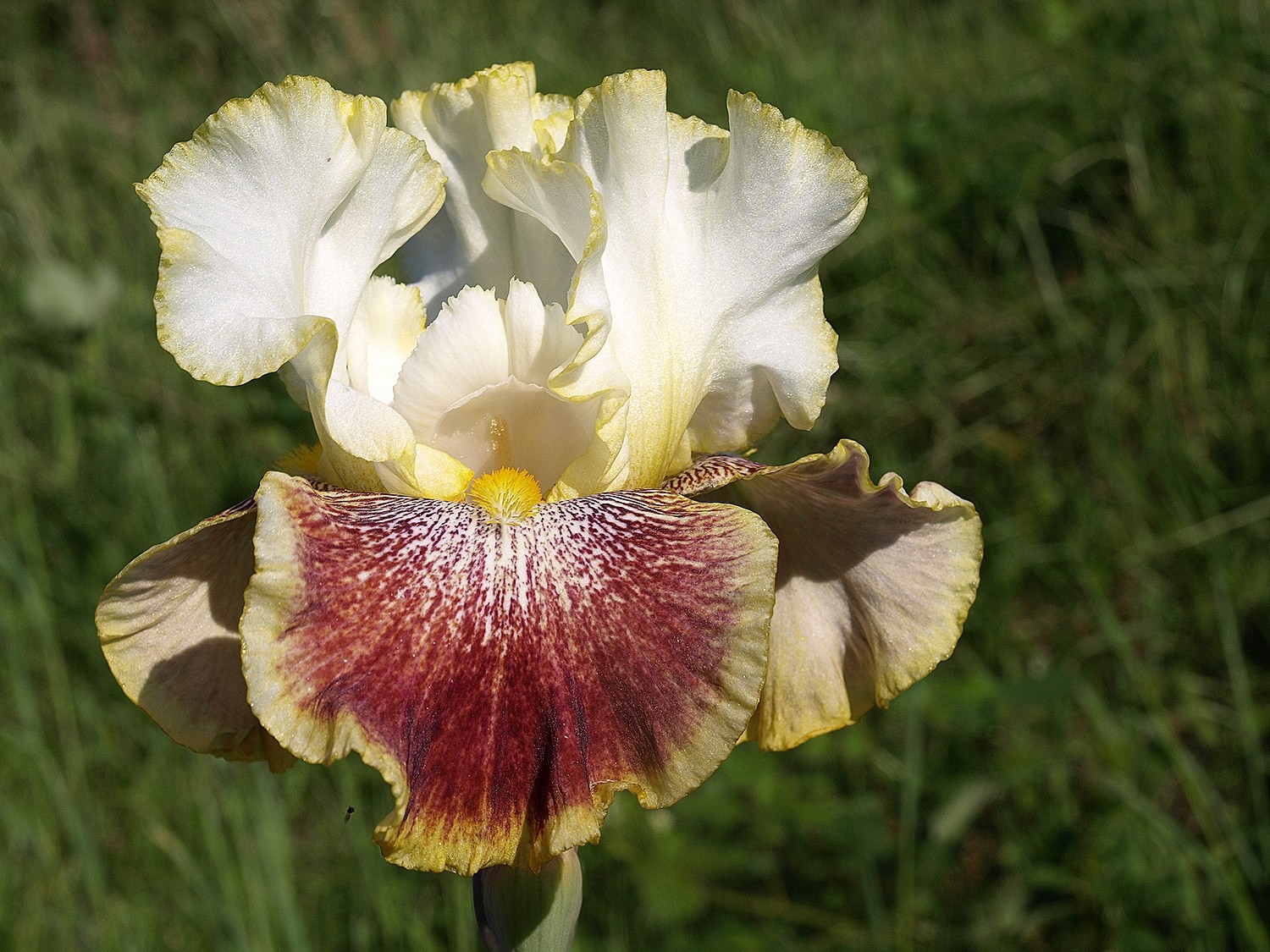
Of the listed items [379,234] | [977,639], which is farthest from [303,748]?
[977,639]

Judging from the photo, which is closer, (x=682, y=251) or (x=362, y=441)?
(x=362, y=441)

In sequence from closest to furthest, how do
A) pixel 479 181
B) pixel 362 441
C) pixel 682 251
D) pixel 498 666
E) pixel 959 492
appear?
1. pixel 498 666
2. pixel 362 441
3. pixel 682 251
4. pixel 479 181
5. pixel 959 492

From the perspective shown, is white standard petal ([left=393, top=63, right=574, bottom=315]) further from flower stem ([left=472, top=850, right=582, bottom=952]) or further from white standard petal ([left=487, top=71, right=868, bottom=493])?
flower stem ([left=472, top=850, right=582, bottom=952])

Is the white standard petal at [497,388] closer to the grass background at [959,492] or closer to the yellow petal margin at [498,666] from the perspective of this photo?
the yellow petal margin at [498,666]

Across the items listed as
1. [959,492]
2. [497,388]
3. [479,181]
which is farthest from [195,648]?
[959,492]

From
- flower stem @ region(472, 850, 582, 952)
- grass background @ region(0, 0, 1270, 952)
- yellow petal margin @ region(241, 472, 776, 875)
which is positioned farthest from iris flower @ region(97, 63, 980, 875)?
grass background @ region(0, 0, 1270, 952)

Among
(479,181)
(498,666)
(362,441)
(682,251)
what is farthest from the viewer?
(479,181)

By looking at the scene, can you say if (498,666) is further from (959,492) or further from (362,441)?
(959,492)
